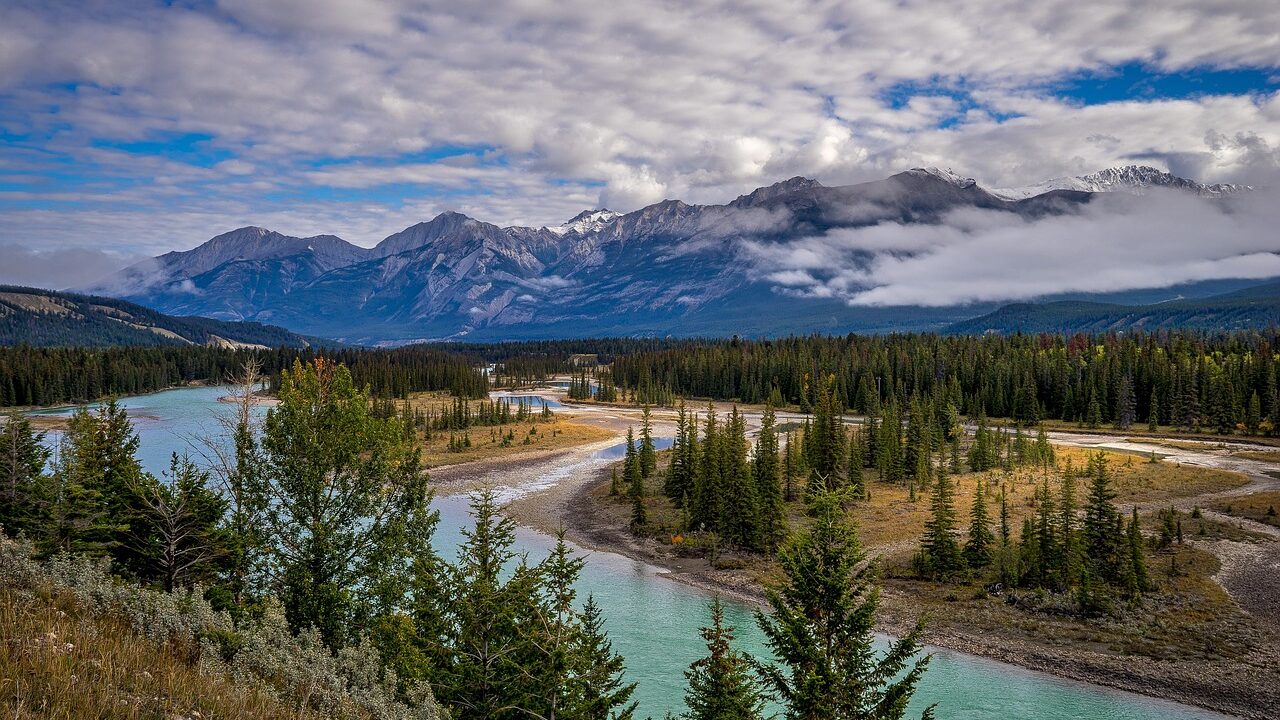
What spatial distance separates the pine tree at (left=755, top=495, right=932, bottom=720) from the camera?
15.7 m

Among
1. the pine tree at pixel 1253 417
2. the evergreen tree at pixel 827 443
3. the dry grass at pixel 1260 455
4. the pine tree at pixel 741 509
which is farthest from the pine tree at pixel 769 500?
the pine tree at pixel 1253 417

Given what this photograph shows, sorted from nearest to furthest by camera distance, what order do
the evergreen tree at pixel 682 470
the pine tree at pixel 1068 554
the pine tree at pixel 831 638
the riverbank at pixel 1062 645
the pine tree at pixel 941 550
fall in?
1. the pine tree at pixel 831 638
2. the riverbank at pixel 1062 645
3. the pine tree at pixel 1068 554
4. the pine tree at pixel 941 550
5. the evergreen tree at pixel 682 470

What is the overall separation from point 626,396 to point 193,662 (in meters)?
177

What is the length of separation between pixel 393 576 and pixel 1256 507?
67617 mm

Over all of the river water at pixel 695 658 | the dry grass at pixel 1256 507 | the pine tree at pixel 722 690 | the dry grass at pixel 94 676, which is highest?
the dry grass at pixel 94 676

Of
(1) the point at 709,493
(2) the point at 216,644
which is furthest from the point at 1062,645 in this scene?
(2) the point at 216,644

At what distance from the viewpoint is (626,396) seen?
620ft

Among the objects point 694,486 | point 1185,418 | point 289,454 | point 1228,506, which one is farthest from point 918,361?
point 289,454

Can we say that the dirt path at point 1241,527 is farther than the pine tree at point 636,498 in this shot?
No

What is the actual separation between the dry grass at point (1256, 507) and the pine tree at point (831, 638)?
5561 cm

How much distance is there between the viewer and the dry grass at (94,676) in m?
7.98

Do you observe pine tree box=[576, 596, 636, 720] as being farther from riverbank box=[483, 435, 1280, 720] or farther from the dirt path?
the dirt path

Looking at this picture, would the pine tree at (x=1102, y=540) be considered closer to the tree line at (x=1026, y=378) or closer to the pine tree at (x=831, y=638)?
the pine tree at (x=831, y=638)

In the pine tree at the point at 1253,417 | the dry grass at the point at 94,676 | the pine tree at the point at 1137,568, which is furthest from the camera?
the pine tree at the point at 1253,417
